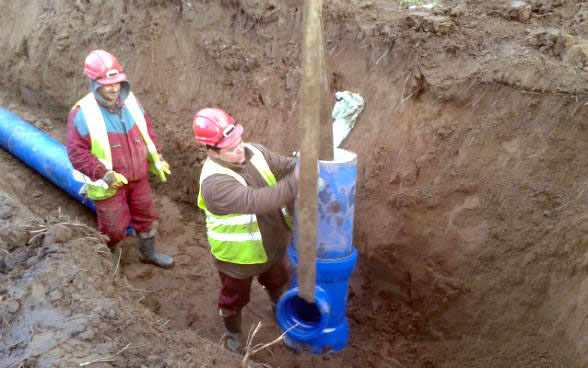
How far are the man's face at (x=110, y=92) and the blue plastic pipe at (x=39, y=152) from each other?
1.50 meters

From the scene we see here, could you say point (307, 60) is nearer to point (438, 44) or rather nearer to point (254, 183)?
point (254, 183)

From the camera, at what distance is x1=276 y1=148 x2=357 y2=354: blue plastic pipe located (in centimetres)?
298

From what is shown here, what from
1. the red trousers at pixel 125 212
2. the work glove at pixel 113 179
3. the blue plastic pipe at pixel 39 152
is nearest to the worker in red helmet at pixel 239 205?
the work glove at pixel 113 179

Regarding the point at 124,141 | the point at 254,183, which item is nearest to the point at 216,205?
the point at 254,183

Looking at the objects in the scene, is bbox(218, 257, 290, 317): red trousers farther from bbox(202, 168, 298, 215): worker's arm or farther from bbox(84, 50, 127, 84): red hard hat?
bbox(84, 50, 127, 84): red hard hat

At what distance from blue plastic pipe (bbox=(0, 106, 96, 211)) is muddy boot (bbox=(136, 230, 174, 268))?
82 centimetres

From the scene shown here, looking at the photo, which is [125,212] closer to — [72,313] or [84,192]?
[84,192]

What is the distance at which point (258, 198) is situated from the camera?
2852mm

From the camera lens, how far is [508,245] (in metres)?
3.50

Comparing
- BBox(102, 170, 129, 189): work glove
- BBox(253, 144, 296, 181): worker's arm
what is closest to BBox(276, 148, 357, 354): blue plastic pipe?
BBox(253, 144, 296, 181): worker's arm

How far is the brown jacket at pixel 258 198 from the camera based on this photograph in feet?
9.37

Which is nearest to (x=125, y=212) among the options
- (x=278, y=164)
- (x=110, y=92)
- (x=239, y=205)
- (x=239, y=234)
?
(x=110, y=92)

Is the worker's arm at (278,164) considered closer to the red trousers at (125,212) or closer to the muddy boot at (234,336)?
the muddy boot at (234,336)

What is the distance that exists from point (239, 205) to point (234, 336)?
1396 mm
